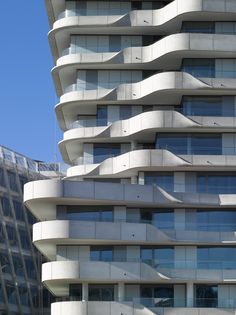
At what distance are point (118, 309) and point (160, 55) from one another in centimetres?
1870

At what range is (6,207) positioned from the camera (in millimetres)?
111625

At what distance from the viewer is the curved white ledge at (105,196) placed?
231 feet

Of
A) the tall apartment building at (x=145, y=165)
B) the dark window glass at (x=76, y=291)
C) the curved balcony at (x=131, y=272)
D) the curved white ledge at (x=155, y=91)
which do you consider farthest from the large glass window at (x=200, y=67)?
the dark window glass at (x=76, y=291)

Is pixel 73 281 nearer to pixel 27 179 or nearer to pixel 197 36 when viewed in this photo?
pixel 197 36

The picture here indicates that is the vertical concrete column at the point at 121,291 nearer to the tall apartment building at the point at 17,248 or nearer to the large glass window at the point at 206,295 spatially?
the large glass window at the point at 206,295

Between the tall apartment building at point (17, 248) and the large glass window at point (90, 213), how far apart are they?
121ft

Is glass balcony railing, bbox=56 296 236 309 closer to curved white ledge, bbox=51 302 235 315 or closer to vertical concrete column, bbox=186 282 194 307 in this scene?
vertical concrete column, bbox=186 282 194 307

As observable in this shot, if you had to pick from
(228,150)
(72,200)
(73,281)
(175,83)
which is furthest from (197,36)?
(73,281)

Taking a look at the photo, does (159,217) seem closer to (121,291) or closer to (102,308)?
(121,291)

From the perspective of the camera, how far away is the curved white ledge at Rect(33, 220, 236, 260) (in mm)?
70375

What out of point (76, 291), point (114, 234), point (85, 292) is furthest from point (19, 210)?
point (114, 234)

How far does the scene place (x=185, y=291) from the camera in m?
71.6

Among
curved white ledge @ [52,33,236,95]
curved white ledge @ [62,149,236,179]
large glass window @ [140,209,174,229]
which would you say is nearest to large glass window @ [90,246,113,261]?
large glass window @ [140,209,174,229]

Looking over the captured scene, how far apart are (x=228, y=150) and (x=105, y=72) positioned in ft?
36.9
